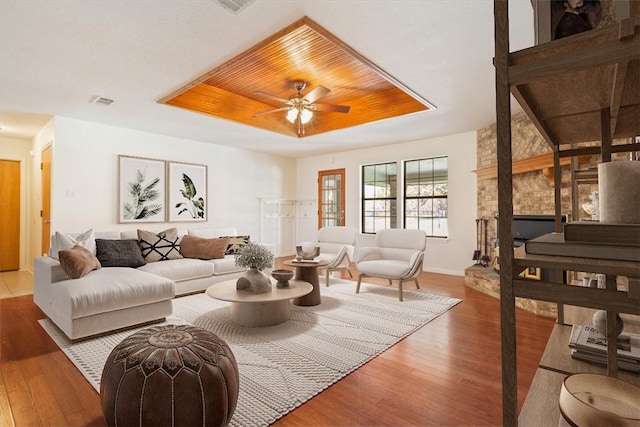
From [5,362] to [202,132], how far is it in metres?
3.99

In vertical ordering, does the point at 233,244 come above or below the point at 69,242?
below

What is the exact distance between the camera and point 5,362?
7.93ft

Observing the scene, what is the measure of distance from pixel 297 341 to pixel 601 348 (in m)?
2.15

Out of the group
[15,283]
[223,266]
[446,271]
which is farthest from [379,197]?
[15,283]

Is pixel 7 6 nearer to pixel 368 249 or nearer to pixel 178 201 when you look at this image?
pixel 178 201

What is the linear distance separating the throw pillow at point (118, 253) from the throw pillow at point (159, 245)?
0.20 meters

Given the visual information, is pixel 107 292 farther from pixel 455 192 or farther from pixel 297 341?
pixel 455 192

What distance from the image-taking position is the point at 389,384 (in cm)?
213

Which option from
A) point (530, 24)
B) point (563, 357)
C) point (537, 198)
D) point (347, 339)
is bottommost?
point (347, 339)

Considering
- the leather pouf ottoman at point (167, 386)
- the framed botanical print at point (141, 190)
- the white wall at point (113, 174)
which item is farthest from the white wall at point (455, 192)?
the leather pouf ottoman at point (167, 386)

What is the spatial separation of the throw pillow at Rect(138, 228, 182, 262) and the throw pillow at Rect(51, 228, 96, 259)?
0.60 m

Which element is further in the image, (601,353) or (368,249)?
(368,249)

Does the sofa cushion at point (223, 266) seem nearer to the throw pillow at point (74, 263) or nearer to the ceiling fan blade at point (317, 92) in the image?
the throw pillow at point (74, 263)

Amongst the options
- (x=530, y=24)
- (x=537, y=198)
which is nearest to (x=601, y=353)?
(x=530, y=24)
